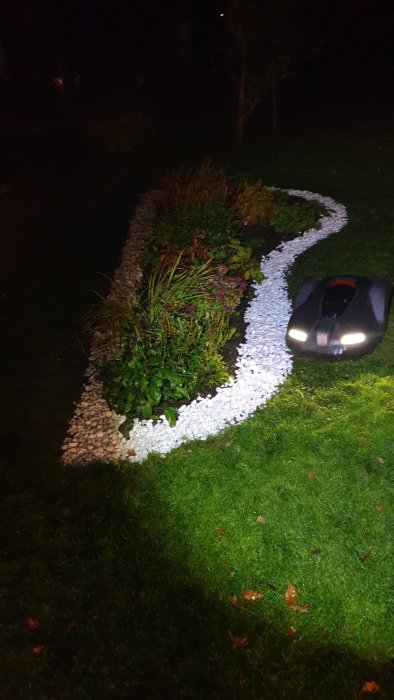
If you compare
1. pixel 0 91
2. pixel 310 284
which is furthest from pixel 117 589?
pixel 0 91

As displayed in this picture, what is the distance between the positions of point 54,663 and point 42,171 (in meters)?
10.5

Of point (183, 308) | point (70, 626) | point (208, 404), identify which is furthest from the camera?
point (183, 308)

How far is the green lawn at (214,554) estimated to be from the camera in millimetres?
2793

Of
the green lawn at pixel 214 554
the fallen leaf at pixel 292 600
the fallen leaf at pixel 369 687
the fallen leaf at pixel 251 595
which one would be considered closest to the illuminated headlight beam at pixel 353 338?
the green lawn at pixel 214 554

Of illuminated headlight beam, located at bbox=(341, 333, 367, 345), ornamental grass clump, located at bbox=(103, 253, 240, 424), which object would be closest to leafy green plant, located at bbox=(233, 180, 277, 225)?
ornamental grass clump, located at bbox=(103, 253, 240, 424)

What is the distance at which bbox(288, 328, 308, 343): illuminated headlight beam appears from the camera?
4.77 metres

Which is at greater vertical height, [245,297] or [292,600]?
[245,297]

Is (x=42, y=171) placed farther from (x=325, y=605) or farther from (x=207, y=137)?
(x=325, y=605)

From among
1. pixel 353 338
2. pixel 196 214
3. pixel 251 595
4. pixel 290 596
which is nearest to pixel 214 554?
pixel 251 595

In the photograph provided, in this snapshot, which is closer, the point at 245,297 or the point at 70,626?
the point at 70,626

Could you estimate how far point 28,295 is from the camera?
6602 millimetres

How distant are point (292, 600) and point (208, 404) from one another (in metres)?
1.92

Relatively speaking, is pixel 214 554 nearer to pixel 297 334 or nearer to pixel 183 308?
pixel 297 334

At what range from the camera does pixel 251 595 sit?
124 inches
